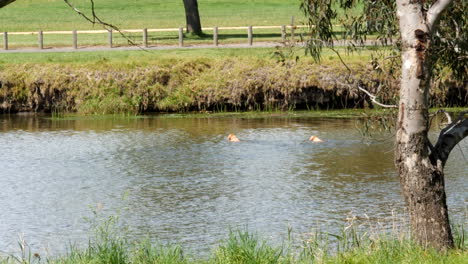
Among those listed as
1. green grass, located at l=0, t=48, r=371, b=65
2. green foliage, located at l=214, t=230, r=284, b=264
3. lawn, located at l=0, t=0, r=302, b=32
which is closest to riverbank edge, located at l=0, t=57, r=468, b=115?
green grass, located at l=0, t=48, r=371, b=65

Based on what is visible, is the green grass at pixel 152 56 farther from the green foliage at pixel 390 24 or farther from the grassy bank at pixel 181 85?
the green foliage at pixel 390 24

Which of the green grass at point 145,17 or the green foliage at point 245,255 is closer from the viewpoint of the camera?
the green foliage at point 245,255

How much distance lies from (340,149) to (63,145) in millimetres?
6626

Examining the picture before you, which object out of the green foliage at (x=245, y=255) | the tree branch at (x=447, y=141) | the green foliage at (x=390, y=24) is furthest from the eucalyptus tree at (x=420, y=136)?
the green foliage at (x=390, y=24)

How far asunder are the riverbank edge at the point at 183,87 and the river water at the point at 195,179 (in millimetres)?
2347

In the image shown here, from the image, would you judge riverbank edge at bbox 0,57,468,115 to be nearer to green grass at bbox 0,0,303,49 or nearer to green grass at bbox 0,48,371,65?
green grass at bbox 0,48,371,65

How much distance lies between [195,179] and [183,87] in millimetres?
10929

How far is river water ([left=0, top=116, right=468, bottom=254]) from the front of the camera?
502 inches

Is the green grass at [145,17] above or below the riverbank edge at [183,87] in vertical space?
above

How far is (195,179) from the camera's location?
16.3 meters

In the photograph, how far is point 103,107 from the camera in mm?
26672

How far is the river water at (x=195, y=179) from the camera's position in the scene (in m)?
12.8

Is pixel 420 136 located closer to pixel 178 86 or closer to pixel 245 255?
pixel 245 255

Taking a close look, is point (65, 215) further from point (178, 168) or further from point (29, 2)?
point (29, 2)
